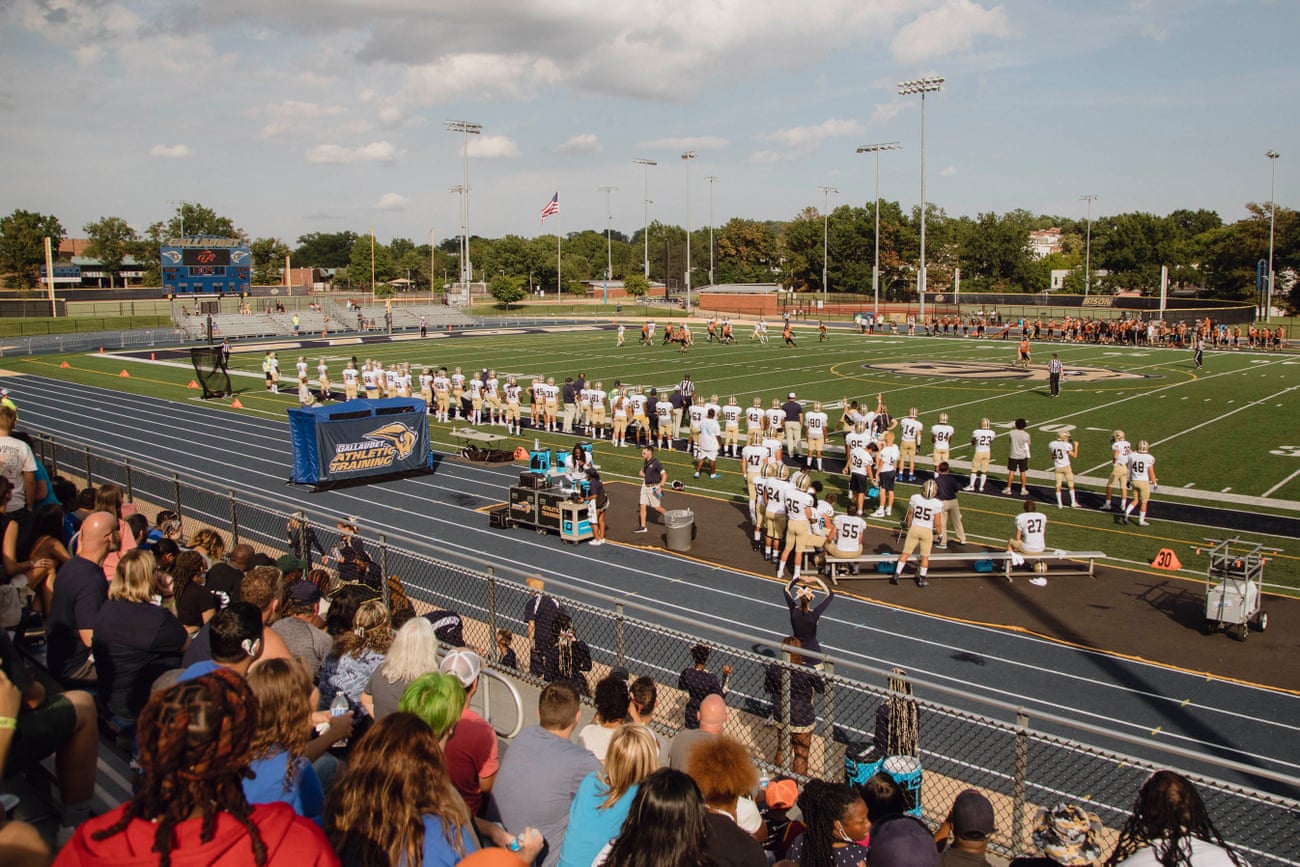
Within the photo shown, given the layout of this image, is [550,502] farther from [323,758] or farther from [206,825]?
[206,825]

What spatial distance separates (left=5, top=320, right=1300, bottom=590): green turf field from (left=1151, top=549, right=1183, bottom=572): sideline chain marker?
0.97 feet

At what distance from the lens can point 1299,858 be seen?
7383mm

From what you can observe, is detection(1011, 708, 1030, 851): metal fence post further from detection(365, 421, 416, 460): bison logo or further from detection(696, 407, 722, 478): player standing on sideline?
detection(365, 421, 416, 460): bison logo

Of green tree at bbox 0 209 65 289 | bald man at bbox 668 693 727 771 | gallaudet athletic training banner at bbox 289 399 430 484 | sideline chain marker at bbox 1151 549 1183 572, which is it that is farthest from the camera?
green tree at bbox 0 209 65 289

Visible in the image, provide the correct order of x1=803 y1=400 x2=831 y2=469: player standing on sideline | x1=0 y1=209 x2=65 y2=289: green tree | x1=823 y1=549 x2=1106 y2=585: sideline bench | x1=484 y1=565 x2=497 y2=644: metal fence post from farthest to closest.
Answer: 1. x1=0 y1=209 x2=65 y2=289: green tree
2. x1=803 y1=400 x2=831 y2=469: player standing on sideline
3. x1=823 y1=549 x2=1106 y2=585: sideline bench
4. x1=484 y1=565 x2=497 y2=644: metal fence post

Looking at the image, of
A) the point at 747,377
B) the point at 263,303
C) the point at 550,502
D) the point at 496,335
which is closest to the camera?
the point at 550,502

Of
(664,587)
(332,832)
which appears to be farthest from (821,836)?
(664,587)

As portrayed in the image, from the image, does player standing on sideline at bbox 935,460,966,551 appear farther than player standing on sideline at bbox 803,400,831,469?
No

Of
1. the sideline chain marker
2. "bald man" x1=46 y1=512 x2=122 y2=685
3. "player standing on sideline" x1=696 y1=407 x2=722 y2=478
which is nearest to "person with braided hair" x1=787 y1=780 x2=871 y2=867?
"bald man" x1=46 y1=512 x2=122 y2=685

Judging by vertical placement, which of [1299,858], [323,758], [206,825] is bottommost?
[1299,858]

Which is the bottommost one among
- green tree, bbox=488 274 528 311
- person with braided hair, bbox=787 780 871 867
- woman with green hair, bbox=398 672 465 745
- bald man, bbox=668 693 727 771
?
person with braided hair, bbox=787 780 871 867

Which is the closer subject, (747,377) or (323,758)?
(323,758)

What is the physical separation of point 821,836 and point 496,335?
61.8 meters

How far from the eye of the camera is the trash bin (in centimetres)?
1571
